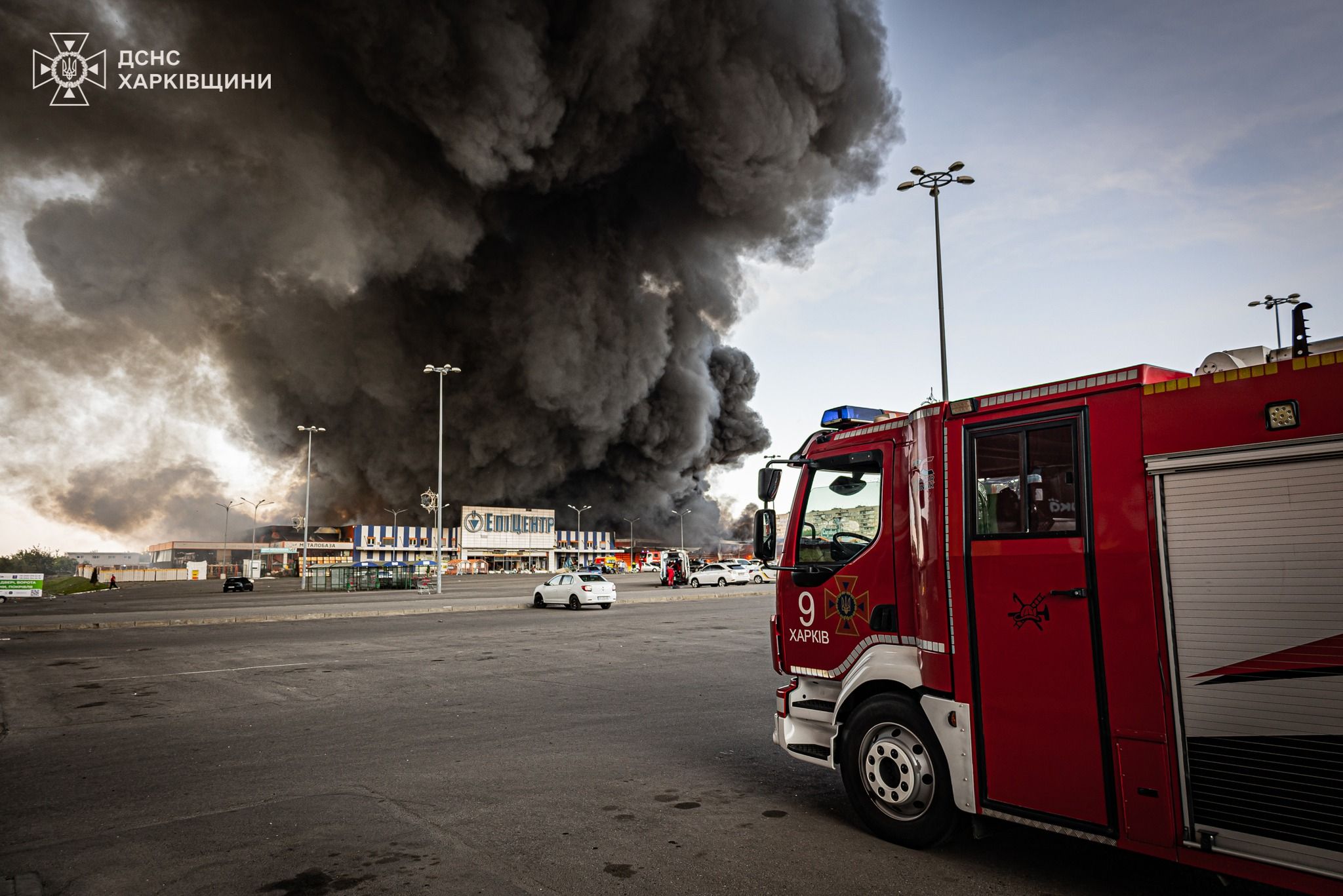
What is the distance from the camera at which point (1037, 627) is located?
3.90 meters

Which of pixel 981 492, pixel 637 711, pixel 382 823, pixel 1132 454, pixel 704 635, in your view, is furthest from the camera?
pixel 704 635

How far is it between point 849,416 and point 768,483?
745mm

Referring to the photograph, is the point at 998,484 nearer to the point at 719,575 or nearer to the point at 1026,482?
the point at 1026,482

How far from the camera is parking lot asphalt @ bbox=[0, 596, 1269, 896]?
4102 millimetres

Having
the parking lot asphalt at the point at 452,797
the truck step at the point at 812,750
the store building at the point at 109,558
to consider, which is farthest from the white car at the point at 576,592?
the store building at the point at 109,558

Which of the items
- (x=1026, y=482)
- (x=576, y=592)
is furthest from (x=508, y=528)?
(x=1026, y=482)

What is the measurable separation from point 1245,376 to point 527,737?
242 inches

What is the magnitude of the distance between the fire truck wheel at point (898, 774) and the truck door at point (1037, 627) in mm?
326

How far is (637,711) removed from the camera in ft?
28.0

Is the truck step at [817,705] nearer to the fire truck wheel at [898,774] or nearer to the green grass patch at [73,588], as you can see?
the fire truck wheel at [898,774]

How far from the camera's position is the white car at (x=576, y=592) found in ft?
83.4

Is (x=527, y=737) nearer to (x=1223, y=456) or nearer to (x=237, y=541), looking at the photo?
(x=1223, y=456)

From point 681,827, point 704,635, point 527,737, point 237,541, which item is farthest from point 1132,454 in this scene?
point 237,541

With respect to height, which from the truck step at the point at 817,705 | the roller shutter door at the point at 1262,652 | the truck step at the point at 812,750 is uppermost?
the roller shutter door at the point at 1262,652
